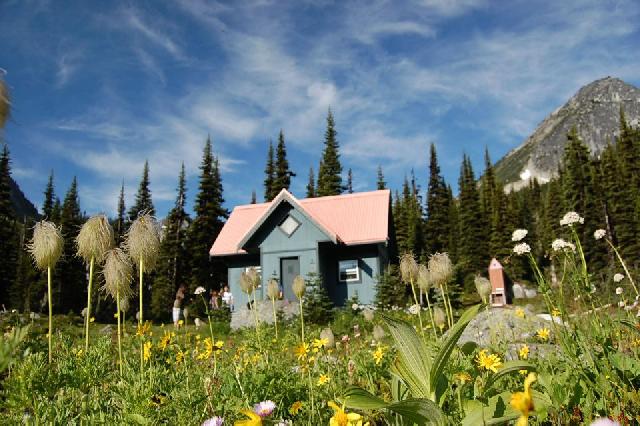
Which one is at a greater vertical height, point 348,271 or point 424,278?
point 348,271

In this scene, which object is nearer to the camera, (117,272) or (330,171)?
(117,272)

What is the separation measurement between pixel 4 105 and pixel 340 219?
88.0ft

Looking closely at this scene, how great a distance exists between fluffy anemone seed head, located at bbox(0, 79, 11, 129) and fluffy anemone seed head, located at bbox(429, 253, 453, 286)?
378 centimetres

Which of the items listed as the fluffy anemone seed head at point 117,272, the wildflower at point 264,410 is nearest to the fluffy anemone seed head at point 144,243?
the fluffy anemone seed head at point 117,272

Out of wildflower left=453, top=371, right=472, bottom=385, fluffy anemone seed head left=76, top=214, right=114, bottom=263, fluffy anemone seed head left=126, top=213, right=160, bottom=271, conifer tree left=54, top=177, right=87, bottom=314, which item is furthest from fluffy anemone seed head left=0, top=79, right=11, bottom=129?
conifer tree left=54, top=177, right=87, bottom=314

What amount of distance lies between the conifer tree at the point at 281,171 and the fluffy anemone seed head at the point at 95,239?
4557 cm

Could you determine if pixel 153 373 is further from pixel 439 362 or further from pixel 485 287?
pixel 485 287

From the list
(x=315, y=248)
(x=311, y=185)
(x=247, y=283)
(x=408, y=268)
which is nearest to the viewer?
(x=408, y=268)

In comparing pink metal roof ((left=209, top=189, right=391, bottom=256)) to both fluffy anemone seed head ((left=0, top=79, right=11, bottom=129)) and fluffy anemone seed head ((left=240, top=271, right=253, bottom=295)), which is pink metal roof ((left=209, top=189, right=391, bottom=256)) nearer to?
fluffy anemone seed head ((left=240, top=271, right=253, bottom=295))

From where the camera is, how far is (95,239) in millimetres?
3775

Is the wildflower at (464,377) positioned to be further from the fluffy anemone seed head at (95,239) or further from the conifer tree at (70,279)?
the conifer tree at (70,279)

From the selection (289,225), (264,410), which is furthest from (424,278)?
(289,225)

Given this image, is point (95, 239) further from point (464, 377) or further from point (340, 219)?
point (340, 219)

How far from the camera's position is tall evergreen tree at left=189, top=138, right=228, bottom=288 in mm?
41406
